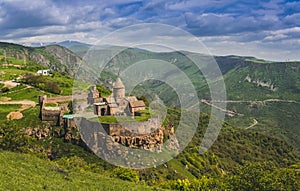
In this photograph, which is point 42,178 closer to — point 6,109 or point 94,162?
point 94,162

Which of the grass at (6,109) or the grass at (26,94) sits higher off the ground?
the grass at (26,94)

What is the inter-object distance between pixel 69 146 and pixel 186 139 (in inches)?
1326

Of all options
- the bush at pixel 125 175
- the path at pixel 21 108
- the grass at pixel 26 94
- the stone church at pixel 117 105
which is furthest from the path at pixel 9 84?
the bush at pixel 125 175

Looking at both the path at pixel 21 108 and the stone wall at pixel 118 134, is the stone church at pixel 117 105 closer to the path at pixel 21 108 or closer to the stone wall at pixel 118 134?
the stone wall at pixel 118 134

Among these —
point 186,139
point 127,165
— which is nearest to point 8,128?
point 127,165

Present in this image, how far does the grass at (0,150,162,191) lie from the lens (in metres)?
25.3

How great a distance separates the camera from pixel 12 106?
70.0m

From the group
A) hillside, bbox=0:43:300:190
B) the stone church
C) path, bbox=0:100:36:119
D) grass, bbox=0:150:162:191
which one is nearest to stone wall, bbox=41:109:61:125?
hillside, bbox=0:43:300:190

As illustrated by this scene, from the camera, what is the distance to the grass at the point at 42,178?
82.8ft

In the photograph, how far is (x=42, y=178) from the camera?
93.5ft

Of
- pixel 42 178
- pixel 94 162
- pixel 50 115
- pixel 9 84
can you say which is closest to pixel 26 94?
pixel 9 84

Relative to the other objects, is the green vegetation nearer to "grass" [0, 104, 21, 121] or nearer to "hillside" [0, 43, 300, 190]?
"grass" [0, 104, 21, 121]

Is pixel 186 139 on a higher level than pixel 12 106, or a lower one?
lower

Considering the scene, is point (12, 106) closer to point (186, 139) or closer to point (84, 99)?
point (84, 99)
